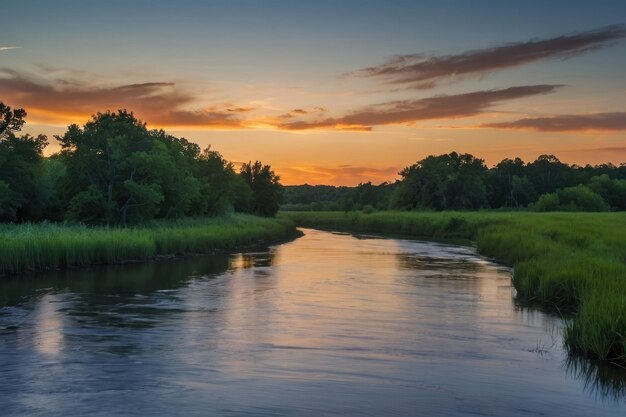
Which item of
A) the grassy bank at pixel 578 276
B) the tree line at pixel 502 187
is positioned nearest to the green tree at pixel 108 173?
the grassy bank at pixel 578 276

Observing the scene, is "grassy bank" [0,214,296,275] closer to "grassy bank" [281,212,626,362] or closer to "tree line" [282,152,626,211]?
"grassy bank" [281,212,626,362]

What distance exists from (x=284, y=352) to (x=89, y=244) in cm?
2215

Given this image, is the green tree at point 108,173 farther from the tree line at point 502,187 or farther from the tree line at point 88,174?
the tree line at point 502,187

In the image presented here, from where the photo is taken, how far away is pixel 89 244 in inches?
1363

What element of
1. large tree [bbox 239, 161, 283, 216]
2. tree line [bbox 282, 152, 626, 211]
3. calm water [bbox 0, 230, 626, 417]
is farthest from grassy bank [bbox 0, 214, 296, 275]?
tree line [bbox 282, 152, 626, 211]

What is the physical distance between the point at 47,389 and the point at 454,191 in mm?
125613

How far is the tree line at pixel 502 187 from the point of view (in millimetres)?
118875

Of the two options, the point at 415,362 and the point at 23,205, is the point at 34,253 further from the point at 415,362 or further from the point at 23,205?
the point at 415,362

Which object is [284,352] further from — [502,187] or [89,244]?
[502,187]

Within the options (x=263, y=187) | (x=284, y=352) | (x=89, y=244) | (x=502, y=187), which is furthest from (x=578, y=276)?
(x=502, y=187)

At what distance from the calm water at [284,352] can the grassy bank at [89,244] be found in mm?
1987

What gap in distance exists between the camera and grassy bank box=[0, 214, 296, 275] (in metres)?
30.6

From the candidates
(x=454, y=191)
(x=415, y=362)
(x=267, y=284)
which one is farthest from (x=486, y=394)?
(x=454, y=191)

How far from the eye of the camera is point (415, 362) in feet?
49.2
